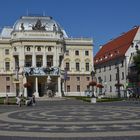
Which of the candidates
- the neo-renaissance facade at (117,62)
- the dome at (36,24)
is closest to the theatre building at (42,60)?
the dome at (36,24)

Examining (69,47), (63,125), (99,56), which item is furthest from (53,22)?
(63,125)

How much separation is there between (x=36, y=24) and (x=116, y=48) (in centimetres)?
2196

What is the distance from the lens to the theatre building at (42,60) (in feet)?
326

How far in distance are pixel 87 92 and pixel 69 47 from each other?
13371 mm

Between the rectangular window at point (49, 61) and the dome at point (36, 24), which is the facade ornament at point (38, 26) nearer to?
the dome at point (36, 24)

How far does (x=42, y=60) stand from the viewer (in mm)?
101812

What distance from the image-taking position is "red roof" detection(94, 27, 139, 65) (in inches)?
3878

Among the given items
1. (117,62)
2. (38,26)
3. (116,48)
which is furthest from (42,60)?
(116,48)

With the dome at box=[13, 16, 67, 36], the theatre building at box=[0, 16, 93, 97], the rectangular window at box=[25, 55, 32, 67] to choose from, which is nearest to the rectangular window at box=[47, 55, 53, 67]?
the theatre building at box=[0, 16, 93, 97]

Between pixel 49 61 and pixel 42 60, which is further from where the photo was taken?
pixel 49 61

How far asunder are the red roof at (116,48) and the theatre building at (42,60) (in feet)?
19.4

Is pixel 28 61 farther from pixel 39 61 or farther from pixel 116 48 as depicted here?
pixel 116 48

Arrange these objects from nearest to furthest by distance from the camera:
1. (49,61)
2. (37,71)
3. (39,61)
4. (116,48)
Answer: (37,71), (39,61), (49,61), (116,48)

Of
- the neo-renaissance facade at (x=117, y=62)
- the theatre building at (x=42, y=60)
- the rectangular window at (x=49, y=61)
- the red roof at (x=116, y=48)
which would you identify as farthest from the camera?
the rectangular window at (x=49, y=61)
